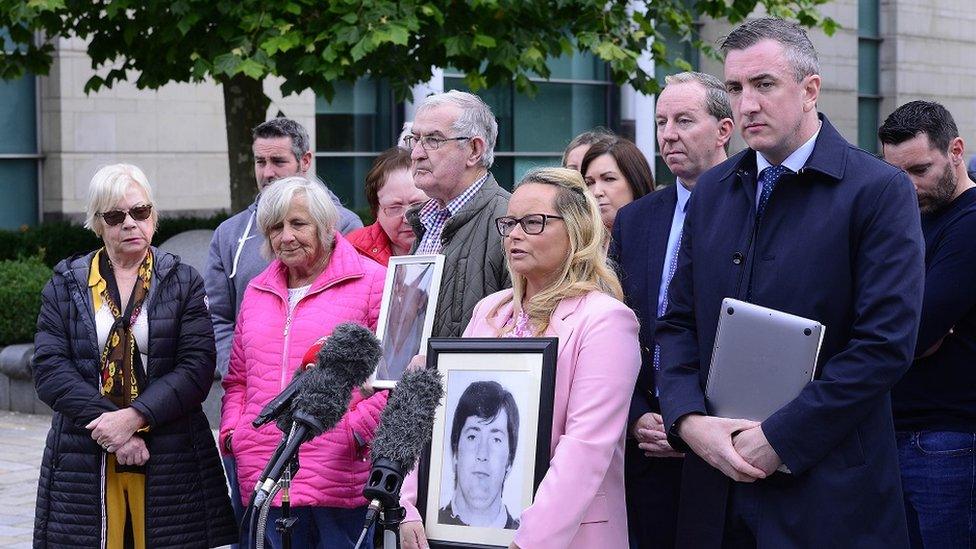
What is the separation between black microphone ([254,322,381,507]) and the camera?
335 centimetres

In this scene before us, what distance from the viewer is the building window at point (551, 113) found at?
23125 mm

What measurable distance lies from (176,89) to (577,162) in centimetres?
1311

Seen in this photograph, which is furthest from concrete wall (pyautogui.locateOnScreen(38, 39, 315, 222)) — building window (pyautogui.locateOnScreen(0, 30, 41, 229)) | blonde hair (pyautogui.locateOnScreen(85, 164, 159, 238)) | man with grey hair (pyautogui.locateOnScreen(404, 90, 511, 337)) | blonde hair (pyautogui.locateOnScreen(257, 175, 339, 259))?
man with grey hair (pyautogui.locateOnScreen(404, 90, 511, 337))

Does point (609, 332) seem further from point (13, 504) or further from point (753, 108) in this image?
point (13, 504)

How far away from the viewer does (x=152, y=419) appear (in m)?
5.47

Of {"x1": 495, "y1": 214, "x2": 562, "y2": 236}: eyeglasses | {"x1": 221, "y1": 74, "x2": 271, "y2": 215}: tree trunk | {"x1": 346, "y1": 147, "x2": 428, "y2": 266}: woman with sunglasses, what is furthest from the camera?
{"x1": 221, "y1": 74, "x2": 271, "y2": 215}: tree trunk

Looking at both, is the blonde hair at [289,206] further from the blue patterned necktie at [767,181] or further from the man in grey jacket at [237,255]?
the blue patterned necktie at [767,181]

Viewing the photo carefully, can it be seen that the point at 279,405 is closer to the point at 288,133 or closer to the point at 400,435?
the point at 400,435

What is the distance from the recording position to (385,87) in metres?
21.2

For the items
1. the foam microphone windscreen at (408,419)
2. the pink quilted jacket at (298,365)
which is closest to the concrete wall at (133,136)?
the pink quilted jacket at (298,365)

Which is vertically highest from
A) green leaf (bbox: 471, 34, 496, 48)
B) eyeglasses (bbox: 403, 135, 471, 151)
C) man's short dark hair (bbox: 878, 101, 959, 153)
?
green leaf (bbox: 471, 34, 496, 48)

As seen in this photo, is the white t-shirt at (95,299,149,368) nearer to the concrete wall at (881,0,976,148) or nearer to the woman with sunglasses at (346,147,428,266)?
the woman with sunglasses at (346,147,428,266)

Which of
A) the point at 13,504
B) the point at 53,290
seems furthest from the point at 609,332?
the point at 13,504

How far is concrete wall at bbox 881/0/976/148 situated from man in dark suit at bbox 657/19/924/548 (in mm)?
26192
